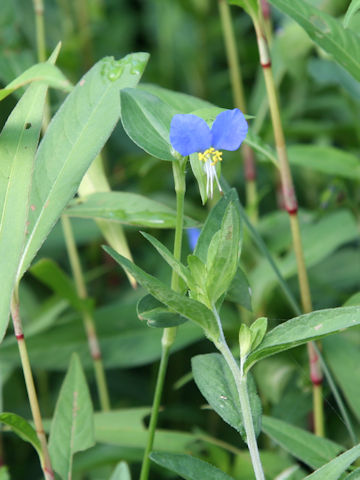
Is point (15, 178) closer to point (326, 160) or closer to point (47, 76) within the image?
point (47, 76)

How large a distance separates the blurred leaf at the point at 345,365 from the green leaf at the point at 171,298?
32cm

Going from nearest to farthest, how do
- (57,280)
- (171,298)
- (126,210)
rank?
(171,298) → (126,210) → (57,280)

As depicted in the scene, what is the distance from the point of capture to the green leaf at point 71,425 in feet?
1.79

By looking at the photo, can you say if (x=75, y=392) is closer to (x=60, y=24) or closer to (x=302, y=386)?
(x=302, y=386)

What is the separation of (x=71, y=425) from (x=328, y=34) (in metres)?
0.37

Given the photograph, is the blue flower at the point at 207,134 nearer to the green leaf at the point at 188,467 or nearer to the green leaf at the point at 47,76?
the green leaf at the point at 47,76

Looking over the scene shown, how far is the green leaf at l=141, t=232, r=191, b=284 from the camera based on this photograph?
405 mm

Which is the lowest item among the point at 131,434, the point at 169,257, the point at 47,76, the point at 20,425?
the point at 131,434

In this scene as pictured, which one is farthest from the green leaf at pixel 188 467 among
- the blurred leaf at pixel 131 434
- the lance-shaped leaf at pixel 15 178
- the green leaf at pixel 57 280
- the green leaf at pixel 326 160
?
the green leaf at pixel 326 160

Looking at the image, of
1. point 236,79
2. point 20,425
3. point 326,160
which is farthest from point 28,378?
point 236,79

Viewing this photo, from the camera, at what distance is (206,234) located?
0.47m

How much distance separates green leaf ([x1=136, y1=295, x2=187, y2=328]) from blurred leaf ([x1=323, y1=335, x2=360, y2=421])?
293 millimetres

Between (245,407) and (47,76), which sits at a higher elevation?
(47,76)

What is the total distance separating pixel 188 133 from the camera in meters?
0.42
